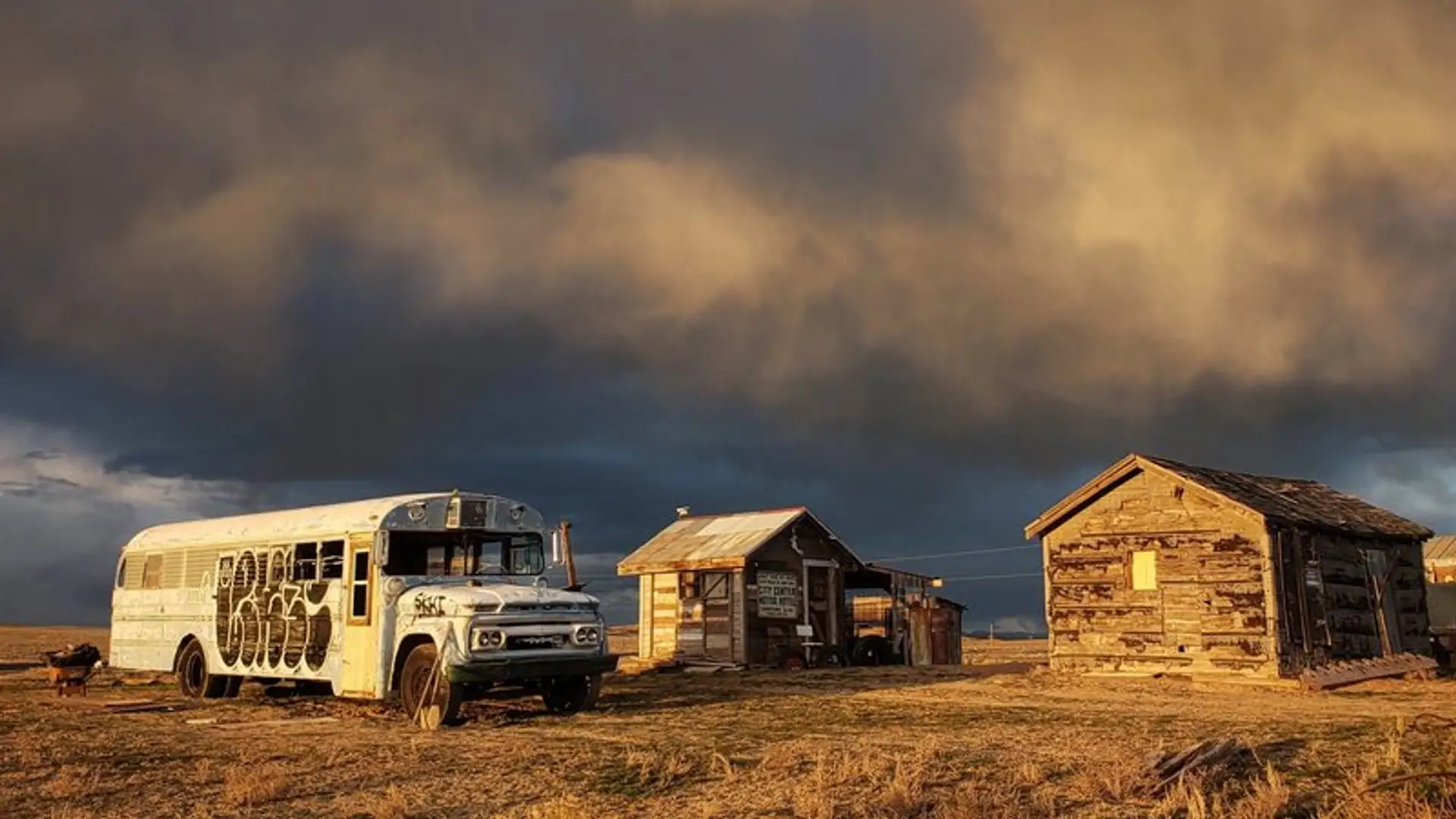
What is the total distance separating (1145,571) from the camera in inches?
1013

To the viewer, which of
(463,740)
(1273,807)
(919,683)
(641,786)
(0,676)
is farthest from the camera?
(0,676)

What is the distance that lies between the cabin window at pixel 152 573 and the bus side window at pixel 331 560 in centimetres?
631

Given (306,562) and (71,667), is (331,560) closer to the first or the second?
(306,562)

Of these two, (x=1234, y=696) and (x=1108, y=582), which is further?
(x=1108, y=582)

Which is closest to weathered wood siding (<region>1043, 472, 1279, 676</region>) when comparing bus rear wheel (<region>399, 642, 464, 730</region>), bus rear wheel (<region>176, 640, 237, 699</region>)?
bus rear wheel (<region>399, 642, 464, 730</region>)

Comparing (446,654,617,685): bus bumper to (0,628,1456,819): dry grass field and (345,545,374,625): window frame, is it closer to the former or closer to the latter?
(0,628,1456,819): dry grass field

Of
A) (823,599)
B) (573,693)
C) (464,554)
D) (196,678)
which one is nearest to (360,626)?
(464,554)

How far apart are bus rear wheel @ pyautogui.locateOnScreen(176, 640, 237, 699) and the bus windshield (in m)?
6.32

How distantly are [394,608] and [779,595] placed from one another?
51.0ft

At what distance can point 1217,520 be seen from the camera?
80.9 feet

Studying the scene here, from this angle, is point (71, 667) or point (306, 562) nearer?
point (306, 562)

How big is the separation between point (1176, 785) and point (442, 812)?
6140mm

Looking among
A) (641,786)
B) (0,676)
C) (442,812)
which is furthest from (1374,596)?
(0,676)

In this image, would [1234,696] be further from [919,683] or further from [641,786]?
[641,786]
